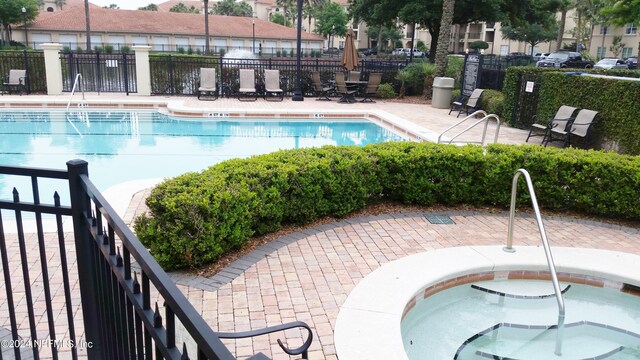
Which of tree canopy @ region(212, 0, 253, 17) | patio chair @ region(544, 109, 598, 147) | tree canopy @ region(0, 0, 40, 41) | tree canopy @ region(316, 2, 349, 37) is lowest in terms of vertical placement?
patio chair @ region(544, 109, 598, 147)

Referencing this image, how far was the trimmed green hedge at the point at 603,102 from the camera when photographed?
30.5 feet

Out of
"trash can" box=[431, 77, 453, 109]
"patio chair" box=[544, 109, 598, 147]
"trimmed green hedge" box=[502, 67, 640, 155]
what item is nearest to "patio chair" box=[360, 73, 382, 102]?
"trash can" box=[431, 77, 453, 109]

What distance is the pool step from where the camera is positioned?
4121 millimetres

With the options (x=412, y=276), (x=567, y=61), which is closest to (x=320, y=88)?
(x=412, y=276)

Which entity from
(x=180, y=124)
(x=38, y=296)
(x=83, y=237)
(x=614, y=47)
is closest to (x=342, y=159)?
(x=38, y=296)

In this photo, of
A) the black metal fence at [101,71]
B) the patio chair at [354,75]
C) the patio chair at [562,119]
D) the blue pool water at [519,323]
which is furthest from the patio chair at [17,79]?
the blue pool water at [519,323]

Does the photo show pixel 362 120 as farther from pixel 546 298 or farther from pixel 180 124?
pixel 546 298

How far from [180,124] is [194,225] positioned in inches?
408

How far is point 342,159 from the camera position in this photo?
6.11 meters

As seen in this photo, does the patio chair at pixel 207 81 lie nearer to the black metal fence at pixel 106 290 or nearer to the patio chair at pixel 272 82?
the patio chair at pixel 272 82

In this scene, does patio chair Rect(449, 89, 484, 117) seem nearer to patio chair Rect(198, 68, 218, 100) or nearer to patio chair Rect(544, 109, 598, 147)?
patio chair Rect(544, 109, 598, 147)

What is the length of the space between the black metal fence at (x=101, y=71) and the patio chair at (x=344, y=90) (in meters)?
7.44

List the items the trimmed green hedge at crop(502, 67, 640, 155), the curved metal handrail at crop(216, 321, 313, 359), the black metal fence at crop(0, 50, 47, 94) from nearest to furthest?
the curved metal handrail at crop(216, 321, 313, 359), the trimmed green hedge at crop(502, 67, 640, 155), the black metal fence at crop(0, 50, 47, 94)

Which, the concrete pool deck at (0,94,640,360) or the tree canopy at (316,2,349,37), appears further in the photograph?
the tree canopy at (316,2,349,37)
